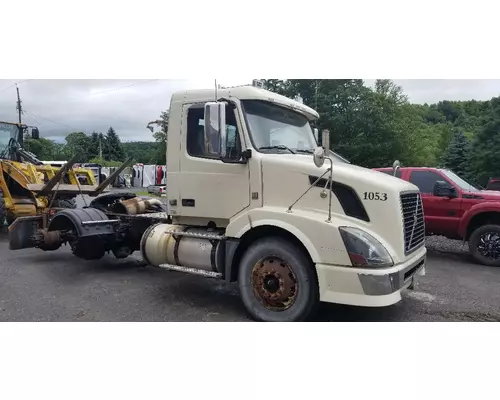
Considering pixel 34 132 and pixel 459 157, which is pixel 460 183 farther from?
pixel 459 157

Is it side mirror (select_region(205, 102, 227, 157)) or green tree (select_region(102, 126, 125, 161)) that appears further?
green tree (select_region(102, 126, 125, 161))

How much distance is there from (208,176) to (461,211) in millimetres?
5722

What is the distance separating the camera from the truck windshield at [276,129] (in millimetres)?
4938

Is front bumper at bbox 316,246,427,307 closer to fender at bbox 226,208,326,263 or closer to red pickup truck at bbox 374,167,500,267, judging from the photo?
fender at bbox 226,208,326,263

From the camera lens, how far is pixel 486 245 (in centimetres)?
788

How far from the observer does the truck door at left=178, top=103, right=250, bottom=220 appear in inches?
193

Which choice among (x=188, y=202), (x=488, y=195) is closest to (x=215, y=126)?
(x=188, y=202)

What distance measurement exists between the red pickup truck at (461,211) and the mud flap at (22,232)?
6609 mm

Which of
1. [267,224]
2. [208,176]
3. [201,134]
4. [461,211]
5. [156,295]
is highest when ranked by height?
[201,134]

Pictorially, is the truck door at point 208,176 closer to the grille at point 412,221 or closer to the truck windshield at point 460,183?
the grille at point 412,221

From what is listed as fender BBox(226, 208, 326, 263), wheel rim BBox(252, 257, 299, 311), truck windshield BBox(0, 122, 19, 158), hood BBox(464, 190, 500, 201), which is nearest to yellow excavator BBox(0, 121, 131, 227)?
truck windshield BBox(0, 122, 19, 158)

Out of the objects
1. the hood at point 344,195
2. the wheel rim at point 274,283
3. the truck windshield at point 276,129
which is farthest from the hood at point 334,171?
the wheel rim at point 274,283

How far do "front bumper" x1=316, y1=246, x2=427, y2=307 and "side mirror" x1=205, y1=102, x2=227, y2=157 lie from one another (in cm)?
173

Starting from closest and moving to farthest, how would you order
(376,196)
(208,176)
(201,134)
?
(376,196) < (208,176) < (201,134)
